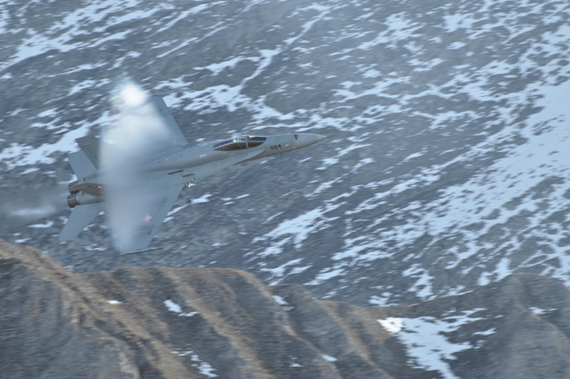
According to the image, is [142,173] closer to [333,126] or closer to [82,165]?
[82,165]

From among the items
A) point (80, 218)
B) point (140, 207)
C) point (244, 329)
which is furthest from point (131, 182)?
point (244, 329)

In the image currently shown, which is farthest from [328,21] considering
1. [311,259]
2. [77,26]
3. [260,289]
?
[260,289]

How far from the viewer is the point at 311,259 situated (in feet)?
141

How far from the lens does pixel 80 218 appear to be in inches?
1367

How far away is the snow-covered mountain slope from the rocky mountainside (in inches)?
587

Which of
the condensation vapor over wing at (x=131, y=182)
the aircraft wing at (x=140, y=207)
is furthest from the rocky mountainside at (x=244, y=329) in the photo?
the condensation vapor over wing at (x=131, y=182)

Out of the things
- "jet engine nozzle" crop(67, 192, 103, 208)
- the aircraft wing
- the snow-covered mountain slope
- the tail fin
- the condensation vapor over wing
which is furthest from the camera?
the snow-covered mountain slope

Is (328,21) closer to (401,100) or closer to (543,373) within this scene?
(401,100)

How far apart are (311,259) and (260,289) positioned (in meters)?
19.5

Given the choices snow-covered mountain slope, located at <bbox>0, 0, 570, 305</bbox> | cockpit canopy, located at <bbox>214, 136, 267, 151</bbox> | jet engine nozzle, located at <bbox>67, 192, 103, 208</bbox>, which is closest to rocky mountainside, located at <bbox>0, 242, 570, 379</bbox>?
cockpit canopy, located at <bbox>214, 136, 267, 151</bbox>

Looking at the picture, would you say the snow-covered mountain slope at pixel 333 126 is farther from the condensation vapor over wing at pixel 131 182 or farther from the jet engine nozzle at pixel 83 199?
the jet engine nozzle at pixel 83 199

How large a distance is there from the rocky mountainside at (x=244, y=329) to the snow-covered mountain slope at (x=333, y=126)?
14903 millimetres

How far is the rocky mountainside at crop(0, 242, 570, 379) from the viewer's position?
19.2 meters

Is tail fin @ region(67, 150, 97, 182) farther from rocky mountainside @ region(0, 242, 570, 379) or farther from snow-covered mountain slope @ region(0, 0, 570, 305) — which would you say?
rocky mountainside @ region(0, 242, 570, 379)
